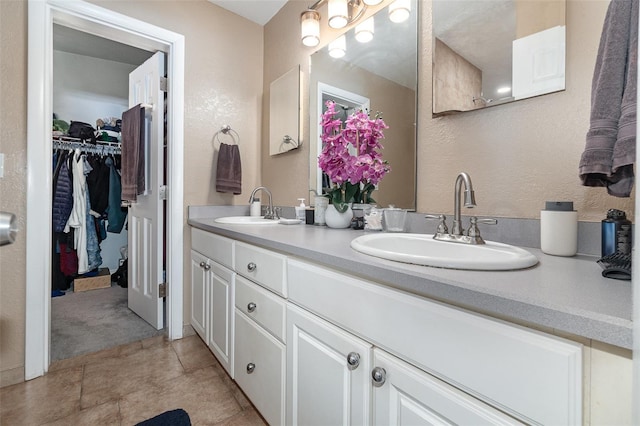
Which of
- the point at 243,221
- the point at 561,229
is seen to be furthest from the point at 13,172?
the point at 561,229

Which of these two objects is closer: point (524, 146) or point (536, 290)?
point (536, 290)

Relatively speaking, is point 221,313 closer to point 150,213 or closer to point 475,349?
point 150,213

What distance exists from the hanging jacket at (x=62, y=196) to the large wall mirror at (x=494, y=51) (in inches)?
134

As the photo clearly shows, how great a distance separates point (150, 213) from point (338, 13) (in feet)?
5.91

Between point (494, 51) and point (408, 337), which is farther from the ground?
point (494, 51)

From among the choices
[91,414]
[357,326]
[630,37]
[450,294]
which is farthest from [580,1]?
[91,414]

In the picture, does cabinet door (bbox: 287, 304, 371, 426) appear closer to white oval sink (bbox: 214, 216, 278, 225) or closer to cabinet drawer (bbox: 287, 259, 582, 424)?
cabinet drawer (bbox: 287, 259, 582, 424)

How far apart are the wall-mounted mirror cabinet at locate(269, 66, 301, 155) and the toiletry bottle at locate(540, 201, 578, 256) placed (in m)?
1.49

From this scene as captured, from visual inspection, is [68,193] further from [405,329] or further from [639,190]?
[639,190]

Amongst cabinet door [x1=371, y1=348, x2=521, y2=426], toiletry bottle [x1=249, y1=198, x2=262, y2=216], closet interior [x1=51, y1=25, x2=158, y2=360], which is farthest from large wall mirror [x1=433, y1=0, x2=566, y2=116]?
closet interior [x1=51, y1=25, x2=158, y2=360]

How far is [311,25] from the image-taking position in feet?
5.89

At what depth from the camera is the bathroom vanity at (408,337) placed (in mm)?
444

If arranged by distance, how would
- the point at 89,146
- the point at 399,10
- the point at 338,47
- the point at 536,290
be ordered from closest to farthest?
1. the point at 536,290
2. the point at 399,10
3. the point at 338,47
4. the point at 89,146

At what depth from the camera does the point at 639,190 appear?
358 millimetres
